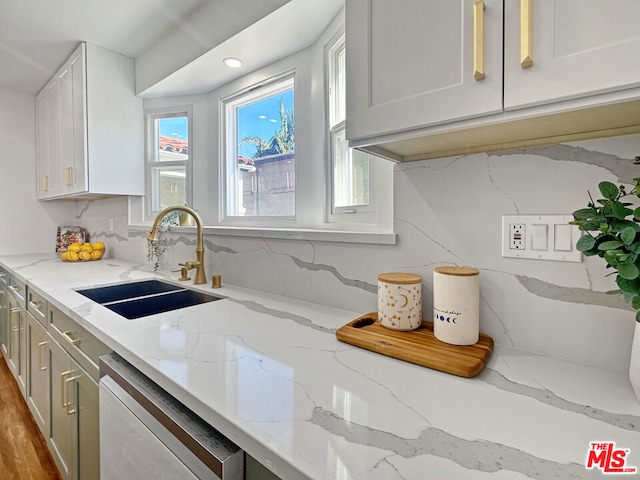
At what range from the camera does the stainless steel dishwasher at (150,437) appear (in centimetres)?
66

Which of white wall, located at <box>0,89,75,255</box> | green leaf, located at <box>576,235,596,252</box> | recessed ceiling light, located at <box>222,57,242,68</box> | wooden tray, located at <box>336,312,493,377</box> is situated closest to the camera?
green leaf, located at <box>576,235,596,252</box>

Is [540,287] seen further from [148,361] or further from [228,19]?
[228,19]

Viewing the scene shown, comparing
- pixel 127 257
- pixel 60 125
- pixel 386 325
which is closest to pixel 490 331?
pixel 386 325

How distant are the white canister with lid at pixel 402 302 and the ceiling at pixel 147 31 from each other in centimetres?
111

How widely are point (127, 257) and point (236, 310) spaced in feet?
5.91

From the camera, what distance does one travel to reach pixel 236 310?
4.34ft

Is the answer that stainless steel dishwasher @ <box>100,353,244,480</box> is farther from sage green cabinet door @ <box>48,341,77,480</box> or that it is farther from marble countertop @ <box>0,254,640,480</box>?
sage green cabinet door @ <box>48,341,77,480</box>

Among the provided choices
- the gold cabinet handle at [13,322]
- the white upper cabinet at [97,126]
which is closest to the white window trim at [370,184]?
the white upper cabinet at [97,126]

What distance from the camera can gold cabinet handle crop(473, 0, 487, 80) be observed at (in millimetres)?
663

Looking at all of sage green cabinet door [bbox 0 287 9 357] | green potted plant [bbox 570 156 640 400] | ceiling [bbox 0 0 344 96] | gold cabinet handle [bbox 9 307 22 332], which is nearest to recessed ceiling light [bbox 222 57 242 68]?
ceiling [bbox 0 0 344 96]

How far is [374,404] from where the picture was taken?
66 cm

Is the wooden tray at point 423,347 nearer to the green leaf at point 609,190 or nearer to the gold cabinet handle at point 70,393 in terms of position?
the green leaf at point 609,190

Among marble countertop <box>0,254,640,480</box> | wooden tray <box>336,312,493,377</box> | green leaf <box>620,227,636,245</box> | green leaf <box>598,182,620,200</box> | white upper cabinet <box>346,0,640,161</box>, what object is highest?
white upper cabinet <box>346,0,640,161</box>

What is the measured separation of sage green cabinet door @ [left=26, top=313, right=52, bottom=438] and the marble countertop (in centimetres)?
94
